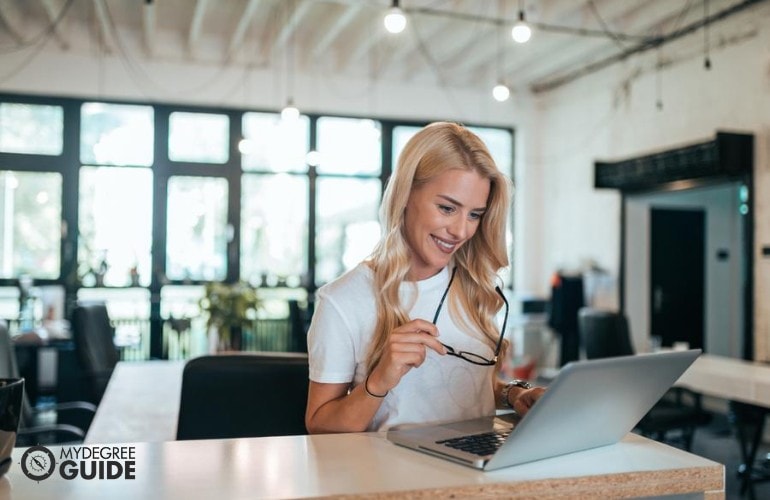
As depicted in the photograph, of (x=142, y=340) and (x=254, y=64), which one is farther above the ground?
(x=254, y=64)

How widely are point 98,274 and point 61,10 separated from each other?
2703 millimetres

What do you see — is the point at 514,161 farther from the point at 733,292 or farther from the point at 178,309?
the point at 178,309

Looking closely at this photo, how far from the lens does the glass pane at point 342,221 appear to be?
8.55 m

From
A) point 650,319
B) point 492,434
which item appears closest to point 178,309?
point 650,319

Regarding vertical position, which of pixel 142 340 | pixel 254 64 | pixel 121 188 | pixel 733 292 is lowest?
pixel 142 340

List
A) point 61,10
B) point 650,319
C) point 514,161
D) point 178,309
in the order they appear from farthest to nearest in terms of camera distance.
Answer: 1. point 514,161
2. point 178,309
3. point 650,319
4. point 61,10

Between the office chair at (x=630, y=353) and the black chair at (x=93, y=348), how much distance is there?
2905 mm

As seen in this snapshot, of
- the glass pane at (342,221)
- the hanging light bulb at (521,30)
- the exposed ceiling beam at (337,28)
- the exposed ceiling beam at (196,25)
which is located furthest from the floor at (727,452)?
the exposed ceiling beam at (196,25)

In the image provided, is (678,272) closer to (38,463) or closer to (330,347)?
(330,347)

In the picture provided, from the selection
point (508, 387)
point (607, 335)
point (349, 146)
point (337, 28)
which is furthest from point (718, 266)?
point (508, 387)

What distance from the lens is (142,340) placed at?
313 inches

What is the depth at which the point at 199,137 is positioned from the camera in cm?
819

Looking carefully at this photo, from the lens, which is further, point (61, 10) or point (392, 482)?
point (61, 10)

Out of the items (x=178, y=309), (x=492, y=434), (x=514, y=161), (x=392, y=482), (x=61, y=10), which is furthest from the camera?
(x=514, y=161)
